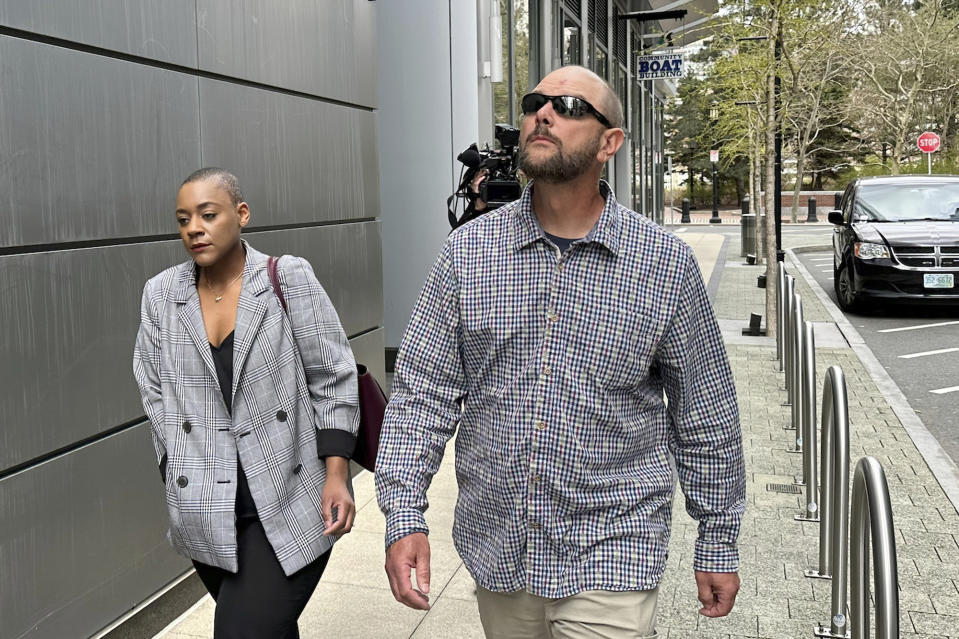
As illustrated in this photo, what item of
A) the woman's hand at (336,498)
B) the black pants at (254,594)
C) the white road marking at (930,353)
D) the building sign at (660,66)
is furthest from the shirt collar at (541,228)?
the building sign at (660,66)

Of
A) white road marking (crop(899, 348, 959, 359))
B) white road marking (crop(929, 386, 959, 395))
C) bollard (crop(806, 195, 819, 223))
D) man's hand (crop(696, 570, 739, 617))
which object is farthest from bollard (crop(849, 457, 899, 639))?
bollard (crop(806, 195, 819, 223))

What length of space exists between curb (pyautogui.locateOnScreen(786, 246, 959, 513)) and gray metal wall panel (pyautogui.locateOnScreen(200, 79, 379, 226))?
406 centimetres

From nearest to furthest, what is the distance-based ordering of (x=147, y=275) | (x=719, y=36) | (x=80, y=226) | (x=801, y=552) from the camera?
(x=80, y=226) → (x=147, y=275) → (x=801, y=552) → (x=719, y=36)

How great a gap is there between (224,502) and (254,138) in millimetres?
3078

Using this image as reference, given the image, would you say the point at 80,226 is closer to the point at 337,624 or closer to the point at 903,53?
the point at 337,624

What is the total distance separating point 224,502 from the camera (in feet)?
9.52

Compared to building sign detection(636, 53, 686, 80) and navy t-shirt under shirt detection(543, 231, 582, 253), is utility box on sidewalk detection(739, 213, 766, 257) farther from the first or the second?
navy t-shirt under shirt detection(543, 231, 582, 253)

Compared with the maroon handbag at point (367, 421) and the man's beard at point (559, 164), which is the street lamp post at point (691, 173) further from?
the man's beard at point (559, 164)

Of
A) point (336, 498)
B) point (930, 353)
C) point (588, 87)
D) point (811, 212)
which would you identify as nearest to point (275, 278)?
point (336, 498)

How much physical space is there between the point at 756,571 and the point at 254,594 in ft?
9.91

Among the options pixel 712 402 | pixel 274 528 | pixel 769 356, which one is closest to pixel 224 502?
pixel 274 528

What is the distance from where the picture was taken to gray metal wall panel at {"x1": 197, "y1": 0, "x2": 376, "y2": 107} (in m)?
5.22

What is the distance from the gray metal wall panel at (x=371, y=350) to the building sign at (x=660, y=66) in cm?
1914

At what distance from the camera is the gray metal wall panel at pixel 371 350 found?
709 cm
